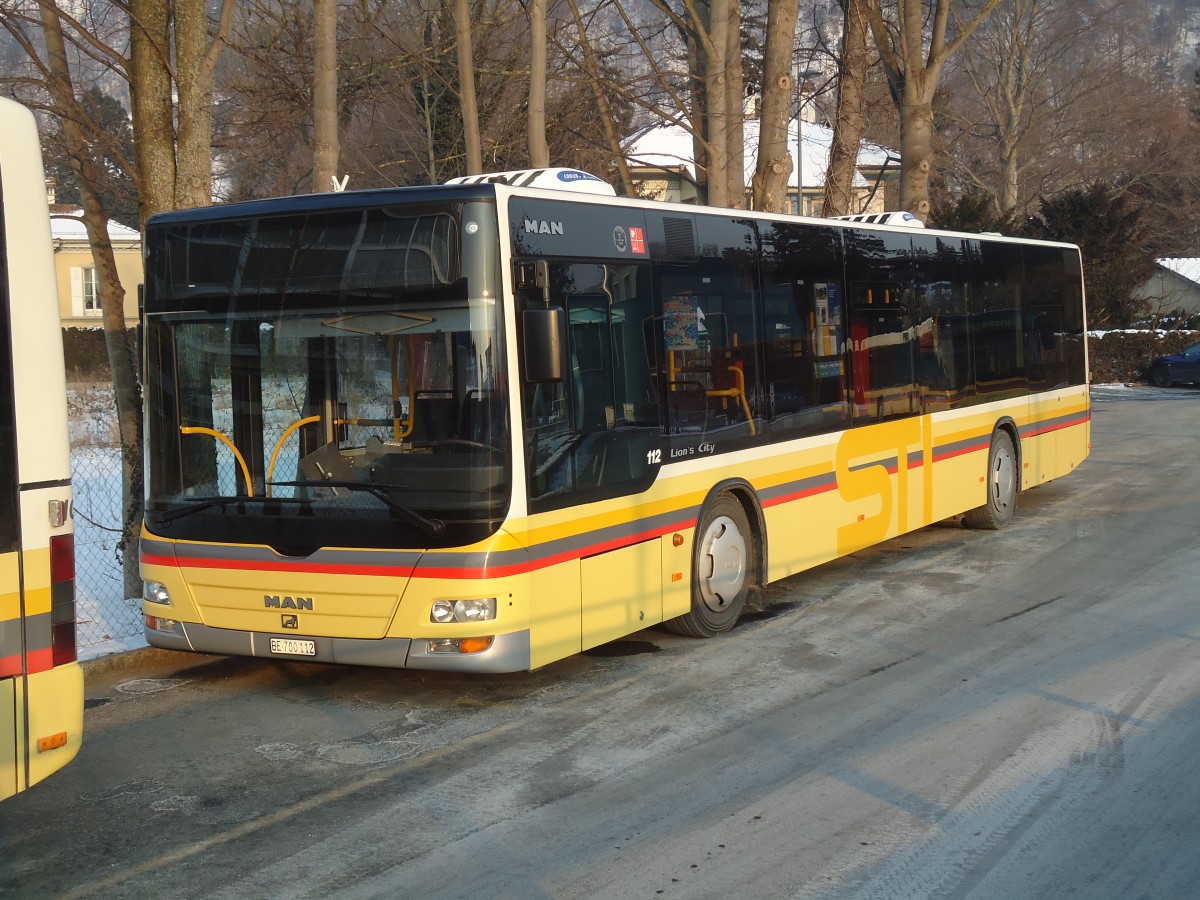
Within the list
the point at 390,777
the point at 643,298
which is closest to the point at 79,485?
the point at 643,298

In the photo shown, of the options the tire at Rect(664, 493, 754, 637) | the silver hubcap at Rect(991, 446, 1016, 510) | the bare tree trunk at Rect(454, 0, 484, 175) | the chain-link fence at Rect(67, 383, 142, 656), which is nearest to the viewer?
the tire at Rect(664, 493, 754, 637)

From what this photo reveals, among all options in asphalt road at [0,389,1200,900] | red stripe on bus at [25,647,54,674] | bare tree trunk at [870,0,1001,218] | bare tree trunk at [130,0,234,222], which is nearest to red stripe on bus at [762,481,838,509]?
asphalt road at [0,389,1200,900]

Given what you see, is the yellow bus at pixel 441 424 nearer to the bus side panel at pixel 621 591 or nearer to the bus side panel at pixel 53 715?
the bus side panel at pixel 621 591

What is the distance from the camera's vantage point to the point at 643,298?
8.54 metres

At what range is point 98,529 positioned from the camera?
16609 mm

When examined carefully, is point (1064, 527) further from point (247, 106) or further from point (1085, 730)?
point (247, 106)

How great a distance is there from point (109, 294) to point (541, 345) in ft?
20.7

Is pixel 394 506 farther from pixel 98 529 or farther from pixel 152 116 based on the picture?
pixel 98 529

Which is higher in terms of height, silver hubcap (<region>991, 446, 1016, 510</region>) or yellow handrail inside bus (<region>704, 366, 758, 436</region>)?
yellow handrail inside bus (<region>704, 366, 758, 436</region>)

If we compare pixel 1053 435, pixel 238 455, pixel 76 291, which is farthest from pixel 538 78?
pixel 76 291

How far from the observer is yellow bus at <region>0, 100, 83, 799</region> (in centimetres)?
498

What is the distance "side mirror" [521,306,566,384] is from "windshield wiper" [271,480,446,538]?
921mm

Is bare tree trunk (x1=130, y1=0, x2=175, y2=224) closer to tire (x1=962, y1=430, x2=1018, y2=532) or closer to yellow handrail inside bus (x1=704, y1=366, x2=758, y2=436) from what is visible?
yellow handrail inside bus (x1=704, y1=366, x2=758, y2=436)

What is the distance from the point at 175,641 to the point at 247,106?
10813mm
